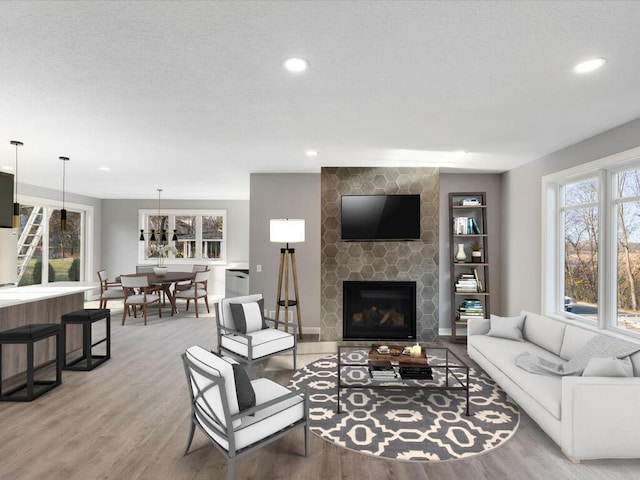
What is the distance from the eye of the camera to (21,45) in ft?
6.39

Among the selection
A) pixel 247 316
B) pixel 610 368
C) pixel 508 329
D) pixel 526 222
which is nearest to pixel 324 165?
pixel 247 316

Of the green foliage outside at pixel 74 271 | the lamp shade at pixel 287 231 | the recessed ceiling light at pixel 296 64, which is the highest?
the recessed ceiling light at pixel 296 64

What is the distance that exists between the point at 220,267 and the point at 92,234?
3153mm

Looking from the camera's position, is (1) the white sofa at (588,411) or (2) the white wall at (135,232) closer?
(1) the white sofa at (588,411)

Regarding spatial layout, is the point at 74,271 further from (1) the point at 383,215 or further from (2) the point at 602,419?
(2) the point at 602,419

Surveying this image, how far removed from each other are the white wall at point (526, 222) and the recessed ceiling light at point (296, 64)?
10.5 ft

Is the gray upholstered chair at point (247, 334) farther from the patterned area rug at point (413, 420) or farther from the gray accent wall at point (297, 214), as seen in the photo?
the gray accent wall at point (297, 214)

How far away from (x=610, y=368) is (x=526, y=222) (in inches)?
107

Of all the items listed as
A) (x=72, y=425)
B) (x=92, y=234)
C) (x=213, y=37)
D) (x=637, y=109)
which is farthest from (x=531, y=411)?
(x=92, y=234)

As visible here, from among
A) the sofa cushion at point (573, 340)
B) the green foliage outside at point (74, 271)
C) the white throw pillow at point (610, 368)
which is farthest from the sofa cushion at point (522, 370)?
the green foliage outside at point (74, 271)

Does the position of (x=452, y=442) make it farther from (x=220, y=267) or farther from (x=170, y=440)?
(x=220, y=267)

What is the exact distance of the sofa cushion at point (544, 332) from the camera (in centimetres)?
351

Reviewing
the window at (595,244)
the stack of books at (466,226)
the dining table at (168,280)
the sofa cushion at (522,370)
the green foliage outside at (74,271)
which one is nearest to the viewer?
the sofa cushion at (522,370)

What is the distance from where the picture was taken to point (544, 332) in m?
3.70
